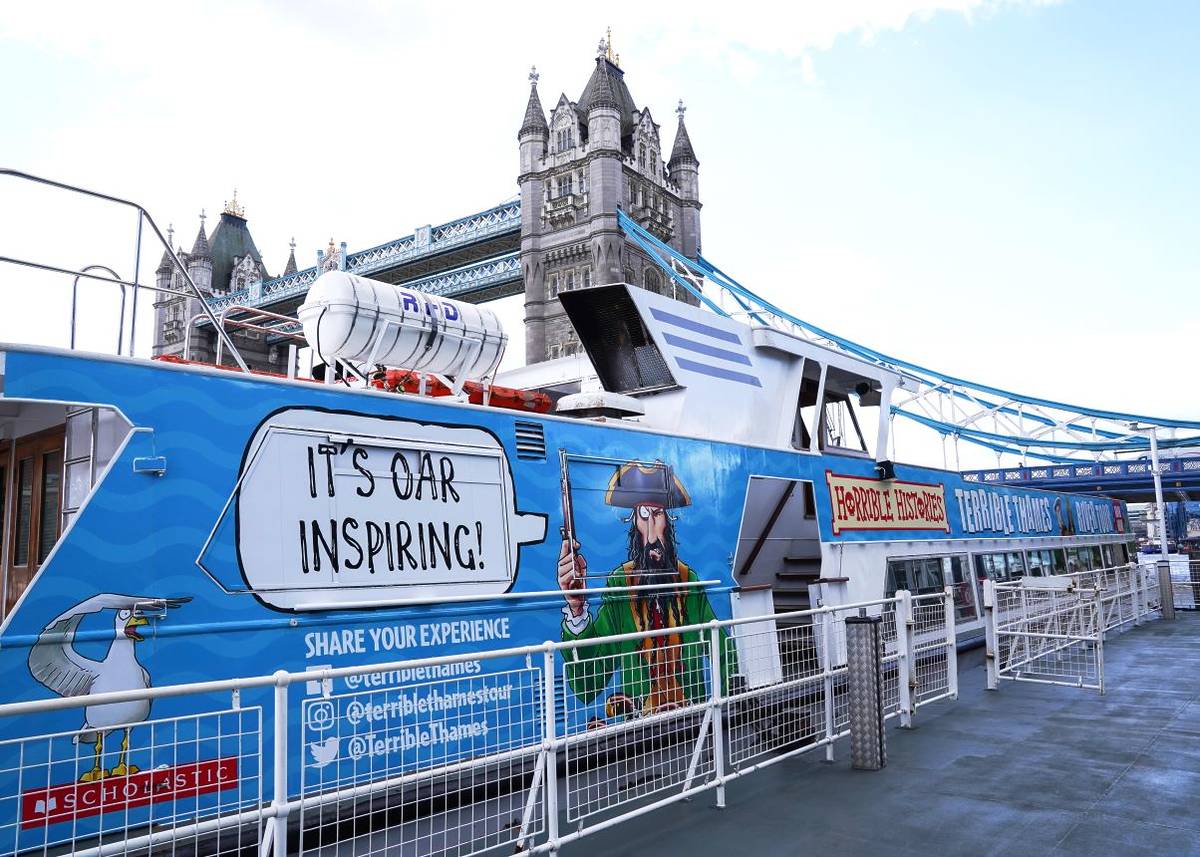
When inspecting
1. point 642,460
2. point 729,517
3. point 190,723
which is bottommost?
point 190,723

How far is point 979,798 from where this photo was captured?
637cm

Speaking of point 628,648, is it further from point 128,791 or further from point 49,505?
point 49,505

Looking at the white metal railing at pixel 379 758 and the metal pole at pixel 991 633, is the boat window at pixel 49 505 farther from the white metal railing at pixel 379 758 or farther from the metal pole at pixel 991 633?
the metal pole at pixel 991 633

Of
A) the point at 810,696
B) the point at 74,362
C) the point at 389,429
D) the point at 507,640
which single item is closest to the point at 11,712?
the point at 74,362

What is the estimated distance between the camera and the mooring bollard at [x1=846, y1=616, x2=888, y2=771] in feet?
23.7

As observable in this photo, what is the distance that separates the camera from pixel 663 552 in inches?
342

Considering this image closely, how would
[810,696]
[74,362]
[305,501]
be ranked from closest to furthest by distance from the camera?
[74,362] → [305,501] → [810,696]

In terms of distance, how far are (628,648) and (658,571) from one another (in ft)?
2.91

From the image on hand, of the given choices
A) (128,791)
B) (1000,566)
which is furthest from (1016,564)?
(128,791)

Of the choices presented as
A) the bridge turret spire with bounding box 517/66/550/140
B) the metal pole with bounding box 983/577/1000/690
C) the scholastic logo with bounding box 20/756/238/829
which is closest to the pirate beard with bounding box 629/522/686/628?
the scholastic logo with bounding box 20/756/238/829

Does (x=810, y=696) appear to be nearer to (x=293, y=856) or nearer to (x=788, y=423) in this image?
(x=788, y=423)

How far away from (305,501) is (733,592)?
5.17 metres

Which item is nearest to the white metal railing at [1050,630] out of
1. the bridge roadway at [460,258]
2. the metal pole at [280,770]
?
the metal pole at [280,770]

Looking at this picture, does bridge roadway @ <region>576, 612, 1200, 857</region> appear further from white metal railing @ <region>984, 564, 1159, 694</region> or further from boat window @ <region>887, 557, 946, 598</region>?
boat window @ <region>887, 557, 946, 598</region>
